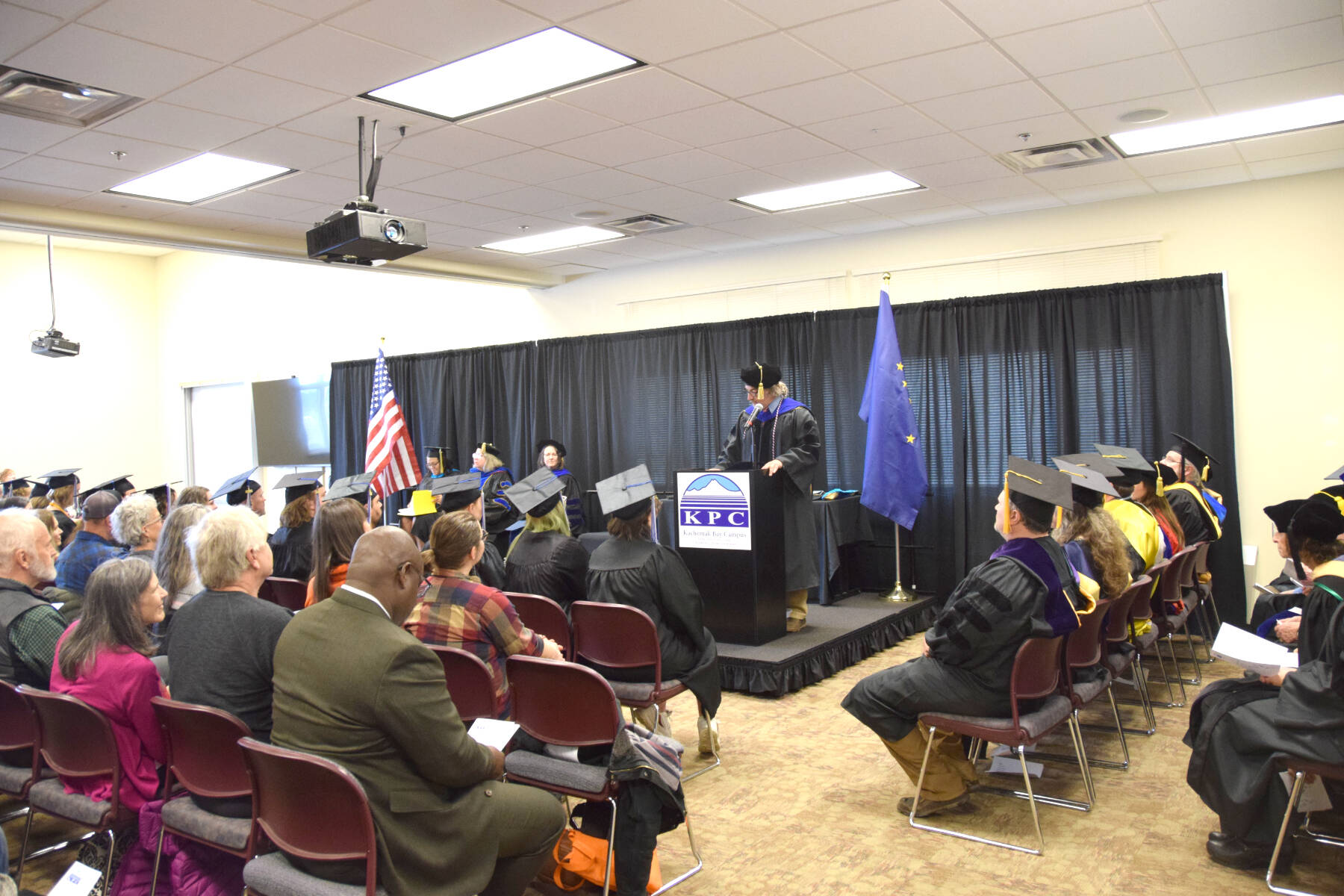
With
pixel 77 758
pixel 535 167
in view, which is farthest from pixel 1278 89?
pixel 77 758

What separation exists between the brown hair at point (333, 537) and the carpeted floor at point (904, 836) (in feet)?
4.58

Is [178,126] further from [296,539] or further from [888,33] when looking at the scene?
[888,33]

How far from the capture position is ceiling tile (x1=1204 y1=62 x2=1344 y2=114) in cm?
449

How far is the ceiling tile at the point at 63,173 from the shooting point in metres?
5.21

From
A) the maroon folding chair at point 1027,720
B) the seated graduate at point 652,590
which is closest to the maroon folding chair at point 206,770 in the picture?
the seated graduate at point 652,590

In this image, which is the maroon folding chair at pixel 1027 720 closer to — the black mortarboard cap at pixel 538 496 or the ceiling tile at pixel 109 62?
the black mortarboard cap at pixel 538 496

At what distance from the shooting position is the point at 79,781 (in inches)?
110

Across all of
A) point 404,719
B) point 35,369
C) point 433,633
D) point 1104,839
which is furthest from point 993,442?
point 35,369

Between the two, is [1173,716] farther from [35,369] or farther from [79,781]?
[35,369]

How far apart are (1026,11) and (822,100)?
45.9 inches

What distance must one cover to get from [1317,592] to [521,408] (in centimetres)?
796

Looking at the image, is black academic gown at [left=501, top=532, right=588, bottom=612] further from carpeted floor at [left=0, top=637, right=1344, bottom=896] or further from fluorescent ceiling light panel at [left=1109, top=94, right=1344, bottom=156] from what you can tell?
fluorescent ceiling light panel at [left=1109, top=94, right=1344, bottom=156]

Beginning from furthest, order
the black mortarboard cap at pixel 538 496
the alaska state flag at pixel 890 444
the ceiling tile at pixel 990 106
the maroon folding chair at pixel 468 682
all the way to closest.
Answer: the alaska state flag at pixel 890 444 → the ceiling tile at pixel 990 106 → the black mortarboard cap at pixel 538 496 → the maroon folding chair at pixel 468 682

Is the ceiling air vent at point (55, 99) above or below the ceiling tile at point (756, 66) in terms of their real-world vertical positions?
above
